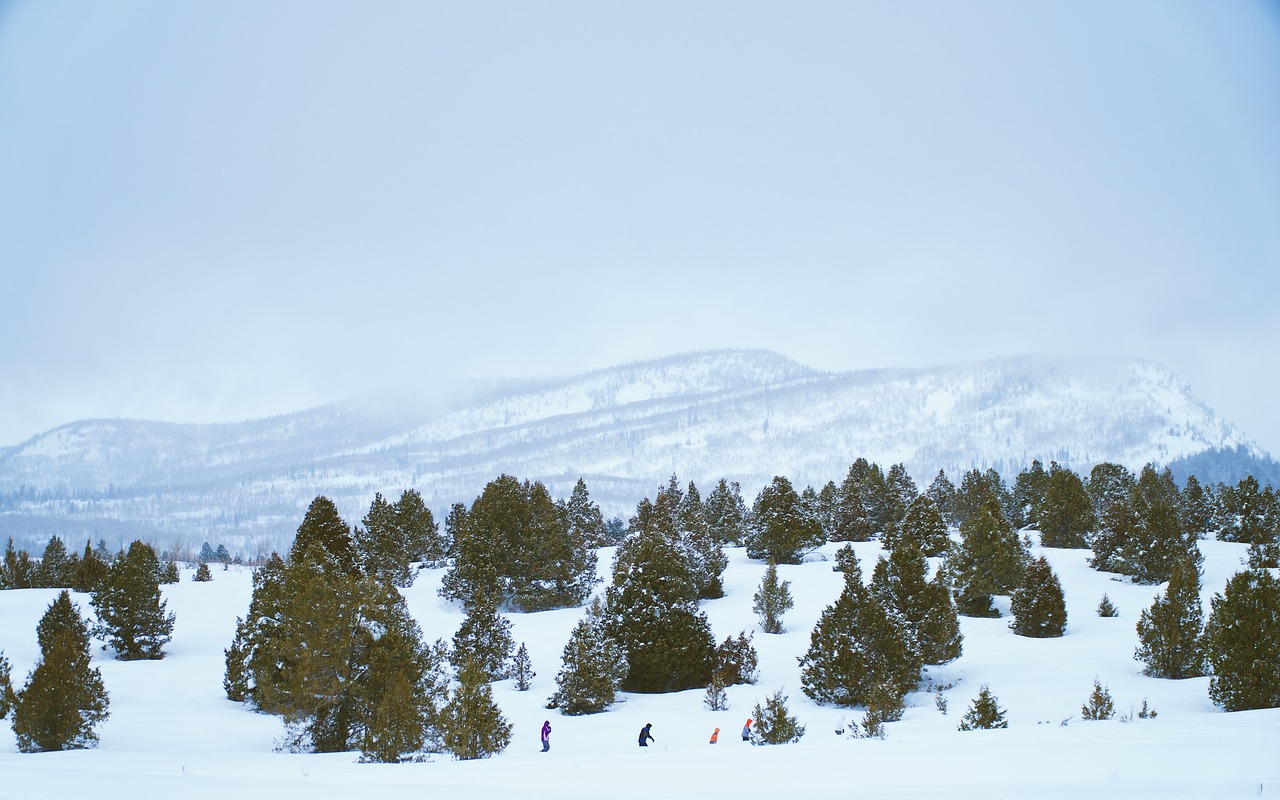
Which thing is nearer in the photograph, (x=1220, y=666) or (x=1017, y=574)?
(x=1220, y=666)

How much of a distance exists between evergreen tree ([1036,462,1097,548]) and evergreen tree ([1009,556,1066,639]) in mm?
26934

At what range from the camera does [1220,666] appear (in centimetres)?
2230

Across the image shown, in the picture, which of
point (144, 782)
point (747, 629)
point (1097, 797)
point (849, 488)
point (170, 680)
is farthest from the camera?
point (849, 488)

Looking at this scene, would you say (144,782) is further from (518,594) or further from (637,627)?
(518,594)

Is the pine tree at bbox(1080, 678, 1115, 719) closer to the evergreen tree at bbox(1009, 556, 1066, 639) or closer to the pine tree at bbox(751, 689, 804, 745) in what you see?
the pine tree at bbox(751, 689, 804, 745)

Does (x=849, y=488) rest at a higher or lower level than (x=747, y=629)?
higher

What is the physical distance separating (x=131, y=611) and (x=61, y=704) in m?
15.5

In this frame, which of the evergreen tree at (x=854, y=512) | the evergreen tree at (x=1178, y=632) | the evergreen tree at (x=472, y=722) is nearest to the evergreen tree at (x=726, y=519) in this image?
the evergreen tree at (x=854, y=512)

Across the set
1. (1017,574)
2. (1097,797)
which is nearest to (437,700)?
(1097,797)

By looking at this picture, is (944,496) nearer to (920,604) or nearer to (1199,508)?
(1199,508)

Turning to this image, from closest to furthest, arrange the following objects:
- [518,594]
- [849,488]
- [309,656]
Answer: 1. [309,656]
2. [518,594]
3. [849,488]

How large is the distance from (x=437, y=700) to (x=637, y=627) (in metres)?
8.75

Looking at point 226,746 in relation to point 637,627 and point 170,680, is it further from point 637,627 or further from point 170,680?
point 637,627

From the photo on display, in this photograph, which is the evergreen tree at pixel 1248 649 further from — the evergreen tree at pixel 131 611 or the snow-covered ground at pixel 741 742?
the evergreen tree at pixel 131 611
